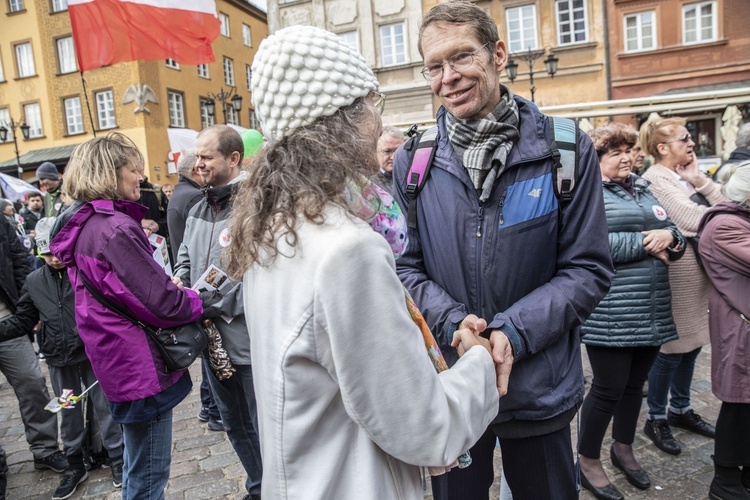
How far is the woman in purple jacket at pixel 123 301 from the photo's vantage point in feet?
8.02

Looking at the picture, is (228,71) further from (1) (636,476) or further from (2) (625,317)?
(1) (636,476)

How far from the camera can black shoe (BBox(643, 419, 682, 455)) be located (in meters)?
3.56

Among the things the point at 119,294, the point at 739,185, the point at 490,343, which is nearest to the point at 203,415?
the point at 119,294

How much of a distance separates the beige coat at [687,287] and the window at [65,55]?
29817 millimetres

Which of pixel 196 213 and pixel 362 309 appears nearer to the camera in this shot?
pixel 362 309

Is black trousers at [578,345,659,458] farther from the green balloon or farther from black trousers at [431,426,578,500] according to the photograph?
the green balloon

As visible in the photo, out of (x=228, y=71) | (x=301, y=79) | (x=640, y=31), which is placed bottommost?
(x=301, y=79)

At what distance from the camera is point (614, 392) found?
3.07m

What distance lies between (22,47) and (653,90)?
97.8 ft

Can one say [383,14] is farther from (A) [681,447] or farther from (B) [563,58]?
(A) [681,447]

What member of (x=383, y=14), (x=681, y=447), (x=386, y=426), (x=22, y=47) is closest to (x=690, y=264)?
(x=681, y=447)

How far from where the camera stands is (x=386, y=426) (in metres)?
1.17

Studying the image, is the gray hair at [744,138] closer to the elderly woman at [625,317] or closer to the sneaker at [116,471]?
the elderly woman at [625,317]

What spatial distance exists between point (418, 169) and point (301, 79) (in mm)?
888
